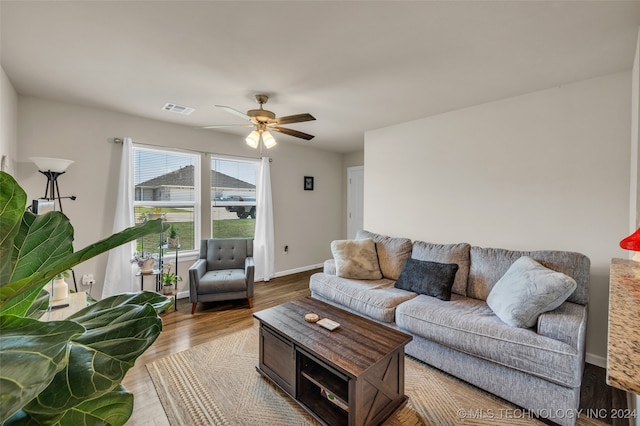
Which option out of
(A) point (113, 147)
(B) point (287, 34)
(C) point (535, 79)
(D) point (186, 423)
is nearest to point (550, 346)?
(C) point (535, 79)

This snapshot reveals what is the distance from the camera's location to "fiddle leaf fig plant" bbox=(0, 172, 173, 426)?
31 cm

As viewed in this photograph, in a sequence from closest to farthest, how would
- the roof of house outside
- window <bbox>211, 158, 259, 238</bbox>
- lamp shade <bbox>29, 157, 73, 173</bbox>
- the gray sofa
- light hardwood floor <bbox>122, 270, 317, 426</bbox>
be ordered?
1. the gray sofa
2. light hardwood floor <bbox>122, 270, 317, 426</bbox>
3. lamp shade <bbox>29, 157, 73, 173</bbox>
4. the roof of house outside
5. window <bbox>211, 158, 259, 238</bbox>

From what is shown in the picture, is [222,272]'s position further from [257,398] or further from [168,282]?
[257,398]

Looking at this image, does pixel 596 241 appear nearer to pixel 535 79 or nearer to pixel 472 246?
pixel 472 246

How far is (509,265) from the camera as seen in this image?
2398mm

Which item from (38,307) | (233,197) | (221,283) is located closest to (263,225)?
(233,197)

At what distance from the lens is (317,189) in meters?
5.28

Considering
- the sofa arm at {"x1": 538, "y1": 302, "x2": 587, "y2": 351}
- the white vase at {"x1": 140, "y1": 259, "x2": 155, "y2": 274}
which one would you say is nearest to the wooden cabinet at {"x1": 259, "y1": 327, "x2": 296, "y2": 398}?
the sofa arm at {"x1": 538, "y1": 302, "x2": 587, "y2": 351}

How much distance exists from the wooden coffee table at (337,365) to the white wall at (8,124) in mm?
2568

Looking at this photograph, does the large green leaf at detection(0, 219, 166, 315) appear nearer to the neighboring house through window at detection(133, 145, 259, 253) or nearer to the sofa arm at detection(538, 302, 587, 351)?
the sofa arm at detection(538, 302, 587, 351)

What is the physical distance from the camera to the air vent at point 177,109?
295 centimetres

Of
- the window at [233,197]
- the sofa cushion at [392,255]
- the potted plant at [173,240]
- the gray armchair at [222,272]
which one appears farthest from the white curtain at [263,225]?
the sofa cushion at [392,255]

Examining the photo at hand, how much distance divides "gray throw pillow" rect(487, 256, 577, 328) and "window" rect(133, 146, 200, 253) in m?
3.68

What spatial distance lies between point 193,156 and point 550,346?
419cm
